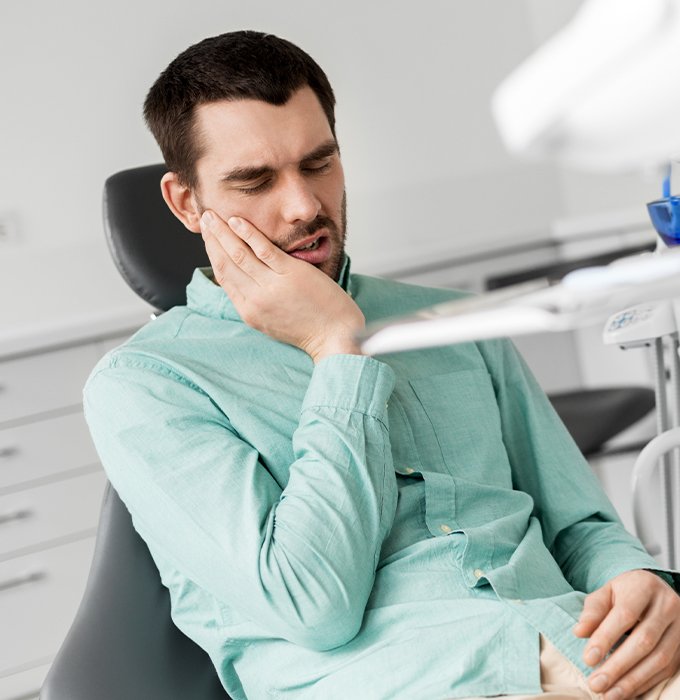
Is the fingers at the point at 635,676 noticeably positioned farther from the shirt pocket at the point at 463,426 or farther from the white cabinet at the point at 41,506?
the white cabinet at the point at 41,506

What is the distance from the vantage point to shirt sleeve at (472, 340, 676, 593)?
125 centimetres

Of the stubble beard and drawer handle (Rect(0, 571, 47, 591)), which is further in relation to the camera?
drawer handle (Rect(0, 571, 47, 591))

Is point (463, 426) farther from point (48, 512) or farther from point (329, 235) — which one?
point (48, 512)

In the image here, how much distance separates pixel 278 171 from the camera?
4.05ft

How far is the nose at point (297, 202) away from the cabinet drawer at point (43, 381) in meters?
1.73

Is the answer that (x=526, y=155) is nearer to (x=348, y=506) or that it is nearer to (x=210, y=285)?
(x=348, y=506)

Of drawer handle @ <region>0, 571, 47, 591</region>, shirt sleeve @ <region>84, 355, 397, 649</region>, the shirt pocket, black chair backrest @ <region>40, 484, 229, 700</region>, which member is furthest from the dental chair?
drawer handle @ <region>0, 571, 47, 591</region>

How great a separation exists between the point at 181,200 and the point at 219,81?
0.56 ft

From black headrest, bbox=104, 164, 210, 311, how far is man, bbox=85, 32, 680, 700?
0.09 metres

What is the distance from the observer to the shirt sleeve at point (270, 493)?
40.5 inches

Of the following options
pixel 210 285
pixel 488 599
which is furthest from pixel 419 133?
pixel 488 599

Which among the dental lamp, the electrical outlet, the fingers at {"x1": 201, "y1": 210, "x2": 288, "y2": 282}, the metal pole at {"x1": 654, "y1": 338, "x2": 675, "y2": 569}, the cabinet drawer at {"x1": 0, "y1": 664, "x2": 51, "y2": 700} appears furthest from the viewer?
the electrical outlet

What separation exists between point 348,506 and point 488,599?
176 mm

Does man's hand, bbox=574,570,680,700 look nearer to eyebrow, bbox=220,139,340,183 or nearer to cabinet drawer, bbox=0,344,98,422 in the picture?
eyebrow, bbox=220,139,340,183
